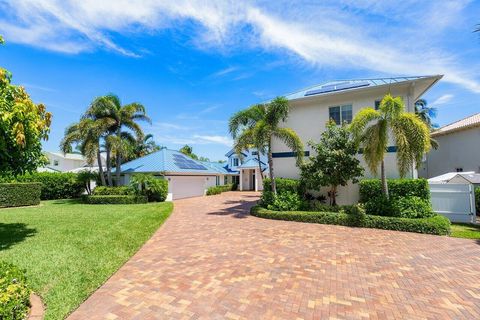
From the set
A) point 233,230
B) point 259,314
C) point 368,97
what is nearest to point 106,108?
point 233,230

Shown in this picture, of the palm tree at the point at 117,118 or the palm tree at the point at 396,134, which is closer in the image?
the palm tree at the point at 396,134

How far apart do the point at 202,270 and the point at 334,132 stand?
A: 33.9ft

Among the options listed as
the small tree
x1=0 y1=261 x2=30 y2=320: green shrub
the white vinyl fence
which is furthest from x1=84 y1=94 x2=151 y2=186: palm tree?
the white vinyl fence

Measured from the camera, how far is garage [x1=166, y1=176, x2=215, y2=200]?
79.3 feet

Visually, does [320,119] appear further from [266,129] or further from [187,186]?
[187,186]

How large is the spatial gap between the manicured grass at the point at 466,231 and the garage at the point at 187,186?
813 inches

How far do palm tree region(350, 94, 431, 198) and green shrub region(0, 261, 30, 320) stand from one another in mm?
12865

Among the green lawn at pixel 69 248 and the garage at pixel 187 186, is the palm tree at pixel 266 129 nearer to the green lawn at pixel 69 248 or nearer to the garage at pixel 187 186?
the green lawn at pixel 69 248

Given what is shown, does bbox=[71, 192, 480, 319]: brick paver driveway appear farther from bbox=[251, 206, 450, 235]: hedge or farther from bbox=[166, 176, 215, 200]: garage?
bbox=[166, 176, 215, 200]: garage

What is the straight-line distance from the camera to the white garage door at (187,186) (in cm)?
2448

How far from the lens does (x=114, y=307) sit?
14.9 feet

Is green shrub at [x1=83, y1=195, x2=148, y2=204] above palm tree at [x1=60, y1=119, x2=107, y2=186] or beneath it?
beneath

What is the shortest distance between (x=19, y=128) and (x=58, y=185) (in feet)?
69.8

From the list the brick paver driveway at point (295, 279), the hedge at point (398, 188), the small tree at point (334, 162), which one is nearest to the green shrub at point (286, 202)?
the small tree at point (334, 162)
